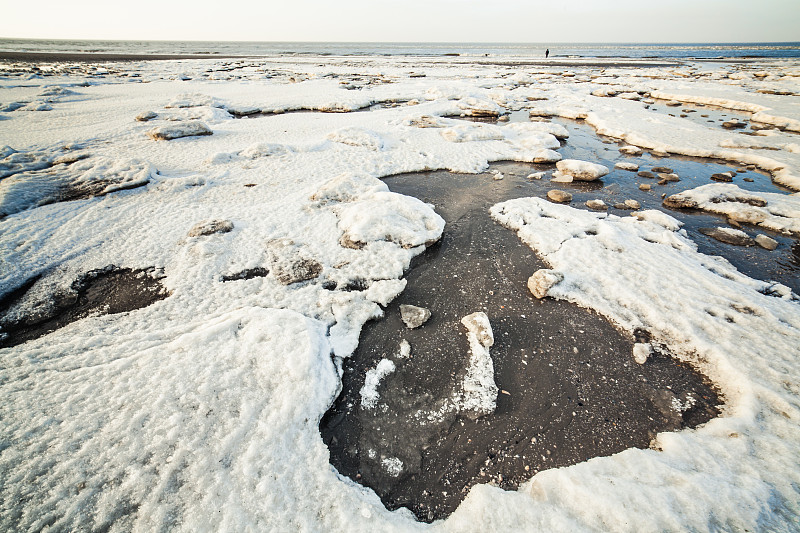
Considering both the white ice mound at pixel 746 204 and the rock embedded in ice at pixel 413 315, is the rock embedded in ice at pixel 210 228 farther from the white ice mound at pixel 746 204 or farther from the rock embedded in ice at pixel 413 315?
the white ice mound at pixel 746 204

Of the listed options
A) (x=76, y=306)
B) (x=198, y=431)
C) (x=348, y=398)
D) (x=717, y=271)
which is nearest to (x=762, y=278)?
(x=717, y=271)

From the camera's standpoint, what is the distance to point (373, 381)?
11.6 feet

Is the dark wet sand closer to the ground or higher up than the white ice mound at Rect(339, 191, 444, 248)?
higher up

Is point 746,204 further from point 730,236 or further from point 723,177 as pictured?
point 723,177

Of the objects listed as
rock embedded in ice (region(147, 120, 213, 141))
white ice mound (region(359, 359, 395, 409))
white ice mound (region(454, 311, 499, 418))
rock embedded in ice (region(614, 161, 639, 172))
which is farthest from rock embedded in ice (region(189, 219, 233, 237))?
rock embedded in ice (region(614, 161, 639, 172))

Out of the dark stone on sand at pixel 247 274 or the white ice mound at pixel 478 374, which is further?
the dark stone on sand at pixel 247 274

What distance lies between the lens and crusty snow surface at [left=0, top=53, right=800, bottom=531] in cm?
224

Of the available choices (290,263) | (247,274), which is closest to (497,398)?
(290,263)

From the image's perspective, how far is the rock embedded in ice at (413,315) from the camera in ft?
13.9

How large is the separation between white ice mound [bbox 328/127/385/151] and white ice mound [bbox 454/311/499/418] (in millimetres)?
7722

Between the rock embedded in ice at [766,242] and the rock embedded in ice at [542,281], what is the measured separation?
164 inches

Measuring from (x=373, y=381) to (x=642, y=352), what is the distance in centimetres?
323

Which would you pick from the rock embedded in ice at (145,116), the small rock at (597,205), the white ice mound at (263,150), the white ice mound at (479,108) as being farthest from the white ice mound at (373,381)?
the white ice mound at (479,108)

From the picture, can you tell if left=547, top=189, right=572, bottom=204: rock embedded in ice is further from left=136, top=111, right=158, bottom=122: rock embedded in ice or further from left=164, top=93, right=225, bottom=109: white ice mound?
left=164, top=93, right=225, bottom=109: white ice mound
